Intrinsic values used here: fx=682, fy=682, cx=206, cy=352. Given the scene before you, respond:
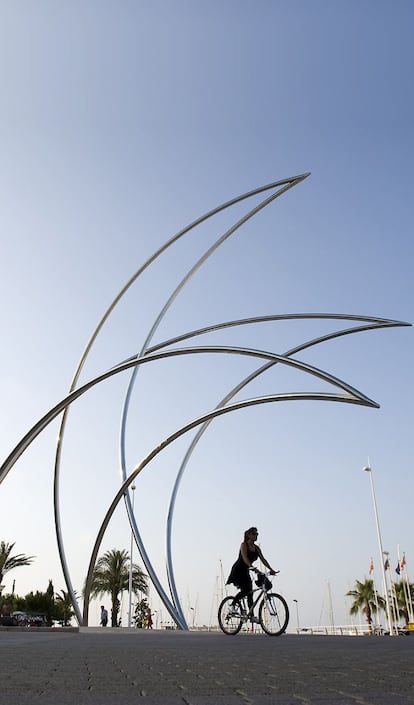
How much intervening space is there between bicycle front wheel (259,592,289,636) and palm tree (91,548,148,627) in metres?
39.8

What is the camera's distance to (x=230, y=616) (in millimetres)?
12945

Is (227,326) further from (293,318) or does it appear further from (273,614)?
(273,614)

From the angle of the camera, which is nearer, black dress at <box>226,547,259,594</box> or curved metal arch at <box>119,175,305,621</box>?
black dress at <box>226,547,259,594</box>

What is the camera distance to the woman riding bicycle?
1248 cm

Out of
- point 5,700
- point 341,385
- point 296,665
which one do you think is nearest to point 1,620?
point 341,385

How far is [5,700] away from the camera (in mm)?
3398

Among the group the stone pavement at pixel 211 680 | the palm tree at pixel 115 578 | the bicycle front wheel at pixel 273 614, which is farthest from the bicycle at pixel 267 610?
the palm tree at pixel 115 578

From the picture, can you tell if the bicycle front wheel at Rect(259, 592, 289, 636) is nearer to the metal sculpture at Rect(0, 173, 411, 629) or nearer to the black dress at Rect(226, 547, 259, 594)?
the black dress at Rect(226, 547, 259, 594)

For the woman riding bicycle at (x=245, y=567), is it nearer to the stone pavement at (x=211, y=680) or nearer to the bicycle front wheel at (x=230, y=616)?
the bicycle front wheel at (x=230, y=616)

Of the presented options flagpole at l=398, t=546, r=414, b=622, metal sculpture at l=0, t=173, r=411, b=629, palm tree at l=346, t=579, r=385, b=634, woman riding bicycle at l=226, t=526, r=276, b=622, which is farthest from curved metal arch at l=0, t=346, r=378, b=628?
palm tree at l=346, t=579, r=385, b=634

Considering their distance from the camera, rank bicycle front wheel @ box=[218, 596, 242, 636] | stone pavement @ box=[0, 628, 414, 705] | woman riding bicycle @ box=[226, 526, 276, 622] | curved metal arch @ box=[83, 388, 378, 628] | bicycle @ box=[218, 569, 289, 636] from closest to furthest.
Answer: stone pavement @ box=[0, 628, 414, 705] < bicycle @ box=[218, 569, 289, 636] < woman riding bicycle @ box=[226, 526, 276, 622] < bicycle front wheel @ box=[218, 596, 242, 636] < curved metal arch @ box=[83, 388, 378, 628]

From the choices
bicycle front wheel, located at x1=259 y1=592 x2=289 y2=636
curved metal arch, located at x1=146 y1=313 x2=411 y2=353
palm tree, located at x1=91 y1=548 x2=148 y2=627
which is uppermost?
curved metal arch, located at x1=146 y1=313 x2=411 y2=353

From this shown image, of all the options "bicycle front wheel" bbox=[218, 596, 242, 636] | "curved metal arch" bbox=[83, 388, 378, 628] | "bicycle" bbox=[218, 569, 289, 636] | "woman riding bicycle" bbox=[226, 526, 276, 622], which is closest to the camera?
"bicycle" bbox=[218, 569, 289, 636]

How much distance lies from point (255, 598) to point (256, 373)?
1632cm
